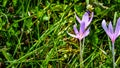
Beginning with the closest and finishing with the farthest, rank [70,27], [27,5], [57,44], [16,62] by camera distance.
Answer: [16,62], [57,44], [70,27], [27,5]

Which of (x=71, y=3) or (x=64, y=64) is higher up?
(x=71, y=3)

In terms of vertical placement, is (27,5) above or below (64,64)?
above

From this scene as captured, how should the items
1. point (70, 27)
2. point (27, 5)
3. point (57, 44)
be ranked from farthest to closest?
point (27, 5) → point (70, 27) → point (57, 44)

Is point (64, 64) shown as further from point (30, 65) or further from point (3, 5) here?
point (3, 5)

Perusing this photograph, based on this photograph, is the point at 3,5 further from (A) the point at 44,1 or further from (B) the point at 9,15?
(A) the point at 44,1

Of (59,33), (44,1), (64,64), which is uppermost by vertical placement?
(44,1)

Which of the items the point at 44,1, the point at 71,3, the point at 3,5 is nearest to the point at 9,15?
the point at 3,5

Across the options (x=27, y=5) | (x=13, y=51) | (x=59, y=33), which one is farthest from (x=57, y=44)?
(x=27, y=5)

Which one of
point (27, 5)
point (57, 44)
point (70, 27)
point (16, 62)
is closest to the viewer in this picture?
point (16, 62)

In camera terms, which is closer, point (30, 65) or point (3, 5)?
point (30, 65)
